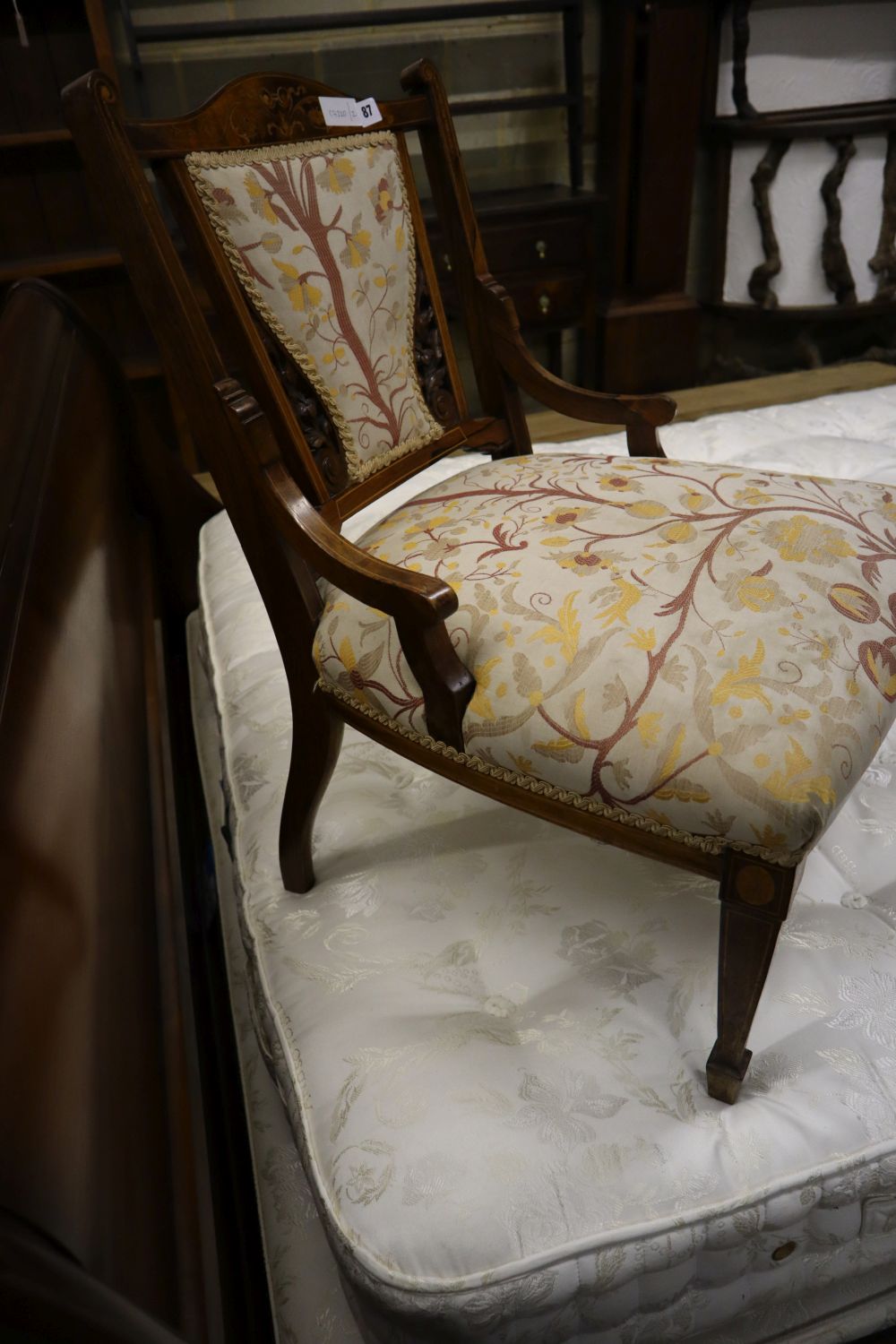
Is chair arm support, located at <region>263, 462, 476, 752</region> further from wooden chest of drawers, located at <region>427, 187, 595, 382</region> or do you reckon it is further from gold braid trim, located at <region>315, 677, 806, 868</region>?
wooden chest of drawers, located at <region>427, 187, 595, 382</region>

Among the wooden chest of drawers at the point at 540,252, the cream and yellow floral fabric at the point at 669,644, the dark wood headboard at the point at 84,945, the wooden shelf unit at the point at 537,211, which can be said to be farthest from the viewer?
the wooden chest of drawers at the point at 540,252

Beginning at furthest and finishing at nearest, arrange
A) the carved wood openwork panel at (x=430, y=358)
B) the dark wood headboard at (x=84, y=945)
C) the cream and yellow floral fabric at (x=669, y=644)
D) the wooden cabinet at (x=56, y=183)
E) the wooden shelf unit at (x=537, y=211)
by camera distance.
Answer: the wooden shelf unit at (x=537, y=211) → the wooden cabinet at (x=56, y=183) → the carved wood openwork panel at (x=430, y=358) → the cream and yellow floral fabric at (x=669, y=644) → the dark wood headboard at (x=84, y=945)

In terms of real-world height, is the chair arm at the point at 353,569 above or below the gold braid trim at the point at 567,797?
above

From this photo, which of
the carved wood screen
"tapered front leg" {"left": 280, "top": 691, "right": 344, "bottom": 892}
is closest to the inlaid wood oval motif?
"tapered front leg" {"left": 280, "top": 691, "right": 344, "bottom": 892}

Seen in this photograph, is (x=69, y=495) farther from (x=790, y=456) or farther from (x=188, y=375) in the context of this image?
(x=790, y=456)

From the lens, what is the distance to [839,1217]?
0.62 m

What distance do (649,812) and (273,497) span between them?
0.37 meters

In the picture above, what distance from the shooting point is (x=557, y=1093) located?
656 millimetres

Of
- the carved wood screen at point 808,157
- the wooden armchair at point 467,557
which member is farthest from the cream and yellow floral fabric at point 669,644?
the carved wood screen at point 808,157

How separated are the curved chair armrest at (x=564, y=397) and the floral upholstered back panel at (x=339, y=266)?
11 centimetres

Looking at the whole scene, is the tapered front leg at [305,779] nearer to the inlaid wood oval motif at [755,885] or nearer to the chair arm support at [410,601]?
the chair arm support at [410,601]

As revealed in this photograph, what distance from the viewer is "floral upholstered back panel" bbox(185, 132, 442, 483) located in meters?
0.76

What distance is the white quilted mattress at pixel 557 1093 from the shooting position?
1.92ft

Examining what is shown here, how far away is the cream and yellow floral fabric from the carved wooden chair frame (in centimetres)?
3
